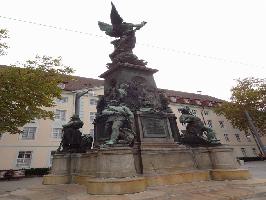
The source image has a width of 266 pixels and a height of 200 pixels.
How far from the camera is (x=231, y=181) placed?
8.01 m

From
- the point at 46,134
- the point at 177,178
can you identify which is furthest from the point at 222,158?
the point at 46,134

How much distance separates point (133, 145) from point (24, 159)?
28.1 meters

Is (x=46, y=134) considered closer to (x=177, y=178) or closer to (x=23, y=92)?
(x=23, y=92)

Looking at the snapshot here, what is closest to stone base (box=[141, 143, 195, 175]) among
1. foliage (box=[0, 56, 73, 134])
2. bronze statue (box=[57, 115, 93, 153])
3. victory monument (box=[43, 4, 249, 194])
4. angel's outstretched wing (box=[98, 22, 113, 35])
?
victory monument (box=[43, 4, 249, 194])

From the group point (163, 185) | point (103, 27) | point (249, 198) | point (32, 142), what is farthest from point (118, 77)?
point (32, 142)

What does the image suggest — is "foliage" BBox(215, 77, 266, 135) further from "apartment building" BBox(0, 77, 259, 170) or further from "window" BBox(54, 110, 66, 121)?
"window" BBox(54, 110, 66, 121)

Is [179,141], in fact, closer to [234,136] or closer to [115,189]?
[115,189]

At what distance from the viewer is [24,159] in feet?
103

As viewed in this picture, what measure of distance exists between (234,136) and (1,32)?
45885 mm

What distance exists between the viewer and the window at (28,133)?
32256mm

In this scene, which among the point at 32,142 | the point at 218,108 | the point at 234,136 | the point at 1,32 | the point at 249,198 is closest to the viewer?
the point at 249,198

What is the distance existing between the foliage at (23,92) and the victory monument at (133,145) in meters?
8.00

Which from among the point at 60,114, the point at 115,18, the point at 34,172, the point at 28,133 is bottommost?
the point at 34,172

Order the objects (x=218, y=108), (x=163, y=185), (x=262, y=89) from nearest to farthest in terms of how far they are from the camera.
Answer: (x=163, y=185) → (x=262, y=89) → (x=218, y=108)
